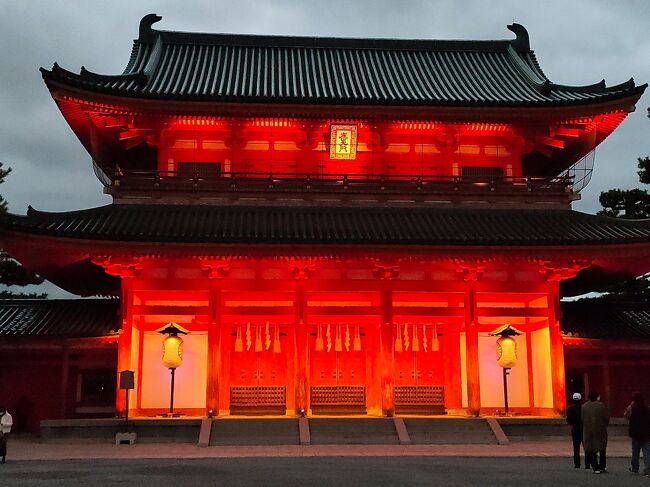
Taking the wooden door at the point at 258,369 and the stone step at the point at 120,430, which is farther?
the wooden door at the point at 258,369

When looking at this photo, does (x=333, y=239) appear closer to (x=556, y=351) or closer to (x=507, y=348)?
(x=507, y=348)

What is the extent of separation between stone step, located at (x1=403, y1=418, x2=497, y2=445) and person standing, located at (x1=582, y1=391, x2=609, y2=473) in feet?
19.0

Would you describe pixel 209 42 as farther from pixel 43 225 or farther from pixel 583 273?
pixel 583 273

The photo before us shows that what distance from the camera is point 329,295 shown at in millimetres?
24766

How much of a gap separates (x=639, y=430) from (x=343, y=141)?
14.0 metres

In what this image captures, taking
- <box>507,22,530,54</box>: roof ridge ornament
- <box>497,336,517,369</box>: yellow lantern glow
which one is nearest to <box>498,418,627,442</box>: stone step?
<box>497,336,517,369</box>: yellow lantern glow

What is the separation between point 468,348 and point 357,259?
454 cm

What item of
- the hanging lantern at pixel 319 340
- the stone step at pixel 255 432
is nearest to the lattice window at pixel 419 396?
the hanging lantern at pixel 319 340

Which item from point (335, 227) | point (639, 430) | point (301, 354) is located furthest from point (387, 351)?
point (639, 430)

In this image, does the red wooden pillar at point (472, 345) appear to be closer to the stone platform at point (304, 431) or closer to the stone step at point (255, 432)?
the stone platform at point (304, 431)

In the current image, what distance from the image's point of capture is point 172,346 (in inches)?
883

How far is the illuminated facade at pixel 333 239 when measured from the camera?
22281 millimetres

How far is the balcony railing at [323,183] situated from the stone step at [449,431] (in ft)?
25.5

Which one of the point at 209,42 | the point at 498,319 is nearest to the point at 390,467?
the point at 498,319
